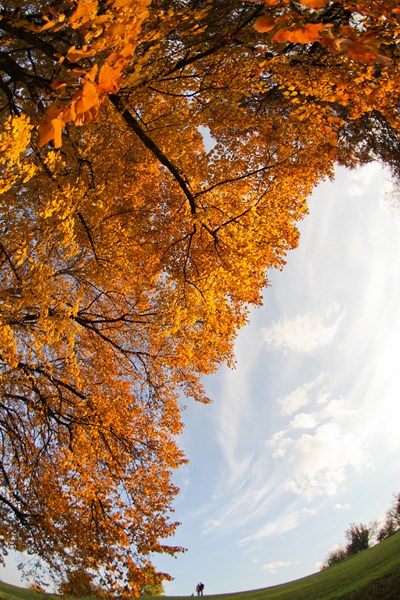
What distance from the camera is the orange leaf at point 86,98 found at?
1710mm

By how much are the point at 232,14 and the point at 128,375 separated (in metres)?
9.37

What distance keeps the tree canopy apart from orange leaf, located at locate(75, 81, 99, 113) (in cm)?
362

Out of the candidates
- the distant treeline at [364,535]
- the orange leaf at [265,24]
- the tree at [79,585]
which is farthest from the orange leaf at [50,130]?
the distant treeline at [364,535]

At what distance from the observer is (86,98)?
5.64 feet

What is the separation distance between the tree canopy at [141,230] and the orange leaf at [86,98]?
142 inches

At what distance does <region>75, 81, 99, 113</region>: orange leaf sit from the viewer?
171 cm

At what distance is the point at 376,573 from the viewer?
14.3 metres

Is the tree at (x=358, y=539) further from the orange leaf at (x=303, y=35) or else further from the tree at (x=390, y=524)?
the orange leaf at (x=303, y=35)

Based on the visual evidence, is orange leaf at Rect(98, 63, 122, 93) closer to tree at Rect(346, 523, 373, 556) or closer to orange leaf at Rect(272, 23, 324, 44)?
orange leaf at Rect(272, 23, 324, 44)

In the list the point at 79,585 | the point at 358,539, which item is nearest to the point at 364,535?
the point at 358,539

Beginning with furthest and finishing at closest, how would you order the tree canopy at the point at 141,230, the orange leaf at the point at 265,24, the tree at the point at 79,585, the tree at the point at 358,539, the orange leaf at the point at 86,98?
1. the tree at the point at 358,539
2. the tree at the point at 79,585
3. the tree canopy at the point at 141,230
4. the orange leaf at the point at 265,24
5. the orange leaf at the point at 86,98

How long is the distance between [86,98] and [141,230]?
8039 millimetres

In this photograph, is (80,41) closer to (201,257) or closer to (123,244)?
(123,244)

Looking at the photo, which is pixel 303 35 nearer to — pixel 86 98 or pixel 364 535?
pixel 86 98
